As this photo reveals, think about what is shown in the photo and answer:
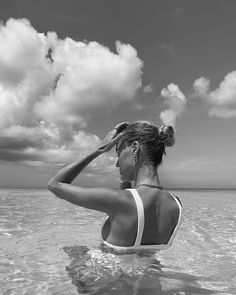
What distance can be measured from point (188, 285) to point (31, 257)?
2.65 m

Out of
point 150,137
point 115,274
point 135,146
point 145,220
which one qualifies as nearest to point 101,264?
point 115,274

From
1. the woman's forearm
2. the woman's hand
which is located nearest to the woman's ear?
the woman's hand

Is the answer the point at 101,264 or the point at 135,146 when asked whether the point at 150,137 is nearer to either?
the point at 135,146

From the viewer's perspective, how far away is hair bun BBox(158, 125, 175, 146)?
3002 millimetres

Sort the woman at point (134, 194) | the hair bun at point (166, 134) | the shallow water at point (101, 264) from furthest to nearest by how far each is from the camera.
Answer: the shallow water at point (101, 264)
the hair bun at point (166, 134)
the woman at point (134, 194)

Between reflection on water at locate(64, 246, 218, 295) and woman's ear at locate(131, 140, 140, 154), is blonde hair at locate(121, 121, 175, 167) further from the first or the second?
reflection on water at locate(64, 246, 218, 295)

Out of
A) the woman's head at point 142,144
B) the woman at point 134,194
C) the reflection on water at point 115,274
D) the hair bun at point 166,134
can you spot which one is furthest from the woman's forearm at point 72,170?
the reflection on water at point 115,274

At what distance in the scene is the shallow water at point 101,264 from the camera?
319 centimetres

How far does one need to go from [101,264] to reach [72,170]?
3.21 ft

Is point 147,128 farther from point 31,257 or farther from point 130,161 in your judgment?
point 31,257

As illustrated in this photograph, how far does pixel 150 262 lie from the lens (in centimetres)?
336

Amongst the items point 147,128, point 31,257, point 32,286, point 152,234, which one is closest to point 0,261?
point 31,257

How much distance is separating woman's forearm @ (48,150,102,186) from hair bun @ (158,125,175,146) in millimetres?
573

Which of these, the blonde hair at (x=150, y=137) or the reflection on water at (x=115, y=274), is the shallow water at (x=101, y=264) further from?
the blonde hair at (x=150, y=137)
